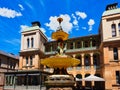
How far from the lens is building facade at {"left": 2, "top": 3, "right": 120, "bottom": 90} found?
2820cm

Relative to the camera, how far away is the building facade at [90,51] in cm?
2820

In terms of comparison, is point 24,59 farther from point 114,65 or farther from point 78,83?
point 114,65

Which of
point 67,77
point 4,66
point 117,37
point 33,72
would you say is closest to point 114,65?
point 117,37

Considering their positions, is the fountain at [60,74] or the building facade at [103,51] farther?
the building facade at [103,51]

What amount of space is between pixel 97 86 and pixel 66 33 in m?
22.6

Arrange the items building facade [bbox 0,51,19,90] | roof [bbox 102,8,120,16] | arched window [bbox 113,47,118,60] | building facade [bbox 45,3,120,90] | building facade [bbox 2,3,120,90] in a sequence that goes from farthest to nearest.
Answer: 1. building facade [bbox 0,51,19,90]
2. roof [bbox 102,8,120,16]
3. arched window [bbox 113,47,118,60]
4. building facade [bbox 2,3,120,90]
5. building facade [bbox 45,3,120,90]

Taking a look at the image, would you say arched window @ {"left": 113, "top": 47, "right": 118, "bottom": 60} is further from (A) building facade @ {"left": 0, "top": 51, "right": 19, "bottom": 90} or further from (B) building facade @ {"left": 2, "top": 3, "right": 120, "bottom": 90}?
(A) building facade @ {"left": 0, "top": 51, "right": 19, "bottom": 90}

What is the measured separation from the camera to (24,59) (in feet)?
126

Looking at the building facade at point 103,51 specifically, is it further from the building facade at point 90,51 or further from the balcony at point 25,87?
the balcony at point 25,87

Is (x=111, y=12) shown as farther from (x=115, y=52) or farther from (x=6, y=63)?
(x=6, y=63)

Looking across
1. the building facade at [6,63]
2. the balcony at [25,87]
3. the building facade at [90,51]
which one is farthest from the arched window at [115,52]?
the building facade at [6,63]

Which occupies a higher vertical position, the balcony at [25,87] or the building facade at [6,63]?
the building facade at [6,63]

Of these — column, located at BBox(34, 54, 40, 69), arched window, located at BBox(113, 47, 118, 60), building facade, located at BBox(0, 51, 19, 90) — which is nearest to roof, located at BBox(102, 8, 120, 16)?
arched window, located at BBox(113, 47, 118, 60)

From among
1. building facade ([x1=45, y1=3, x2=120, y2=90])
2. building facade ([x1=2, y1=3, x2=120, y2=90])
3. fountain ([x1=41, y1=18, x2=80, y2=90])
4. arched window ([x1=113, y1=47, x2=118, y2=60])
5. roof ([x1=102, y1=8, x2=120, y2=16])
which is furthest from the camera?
roof ([x1=102, y1=8, x2=120, y2=16])
